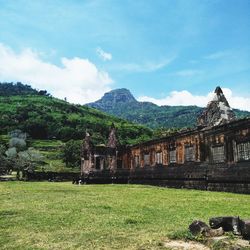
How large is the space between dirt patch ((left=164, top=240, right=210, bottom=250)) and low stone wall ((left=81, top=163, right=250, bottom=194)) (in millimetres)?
17632

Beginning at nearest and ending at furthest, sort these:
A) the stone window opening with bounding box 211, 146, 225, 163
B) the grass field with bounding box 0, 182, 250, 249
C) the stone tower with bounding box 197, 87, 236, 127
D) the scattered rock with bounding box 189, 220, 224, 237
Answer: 1. the scattered rock with bounding box 189, 220, 224, 237
2. the grass field with bounding box 0, 182, 250, 249
3. the stone window opening with bounding box 211, 146, 225, 163
4. the stone tower with bounding box 197, 87, 236, 127

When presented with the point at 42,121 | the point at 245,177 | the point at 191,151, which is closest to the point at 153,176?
the point at 191,151

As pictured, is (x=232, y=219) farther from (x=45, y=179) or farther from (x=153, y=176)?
(x=45, y=179)

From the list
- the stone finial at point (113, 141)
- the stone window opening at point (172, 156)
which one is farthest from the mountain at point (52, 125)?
the stone window opening at point (172, 156)

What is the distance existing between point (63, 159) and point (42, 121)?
138 ft

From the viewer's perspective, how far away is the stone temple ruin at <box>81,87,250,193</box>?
25.7 metres

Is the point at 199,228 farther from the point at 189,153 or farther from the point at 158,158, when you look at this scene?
the point at 158,158

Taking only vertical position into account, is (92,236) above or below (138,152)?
below

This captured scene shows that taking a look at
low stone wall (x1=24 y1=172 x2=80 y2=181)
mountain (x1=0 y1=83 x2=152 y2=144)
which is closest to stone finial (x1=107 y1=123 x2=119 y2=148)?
low stone wall (x1=24 y1=172 x2=80 y2=181)

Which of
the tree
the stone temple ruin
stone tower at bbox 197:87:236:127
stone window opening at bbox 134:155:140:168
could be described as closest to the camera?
the stone temple ruin

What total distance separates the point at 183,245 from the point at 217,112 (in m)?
28.0

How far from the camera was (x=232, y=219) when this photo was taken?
814cm

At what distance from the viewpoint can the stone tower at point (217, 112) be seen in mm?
34125

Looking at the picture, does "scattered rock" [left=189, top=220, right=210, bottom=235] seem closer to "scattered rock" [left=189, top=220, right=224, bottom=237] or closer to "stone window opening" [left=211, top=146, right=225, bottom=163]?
"scattered rock" [left=189, top=220, right=224, bottom=237]
